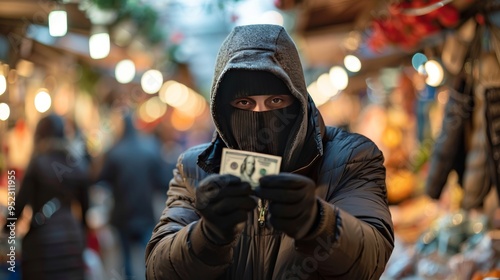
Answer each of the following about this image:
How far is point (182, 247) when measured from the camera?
9.77 feet

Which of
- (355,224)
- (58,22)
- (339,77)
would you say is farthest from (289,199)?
(339,77)

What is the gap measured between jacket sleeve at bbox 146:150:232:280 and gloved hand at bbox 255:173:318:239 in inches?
11.6

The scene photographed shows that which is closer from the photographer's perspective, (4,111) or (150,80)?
(4,111)

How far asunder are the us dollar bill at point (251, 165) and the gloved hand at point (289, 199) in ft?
0.24

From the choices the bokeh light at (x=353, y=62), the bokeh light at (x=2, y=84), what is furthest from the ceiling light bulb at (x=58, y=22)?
the bokeh light at (x=353, y=62)

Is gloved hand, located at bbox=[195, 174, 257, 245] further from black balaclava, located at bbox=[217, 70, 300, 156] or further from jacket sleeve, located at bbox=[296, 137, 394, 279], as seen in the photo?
black balaclava, located at bbox=[217, 70, 300, 156]

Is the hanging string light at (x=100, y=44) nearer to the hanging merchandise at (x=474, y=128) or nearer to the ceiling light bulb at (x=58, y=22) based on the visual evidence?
the ceiling light bulb at (x=58, y=22)

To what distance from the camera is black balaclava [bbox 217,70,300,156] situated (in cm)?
318

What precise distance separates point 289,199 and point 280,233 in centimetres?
57

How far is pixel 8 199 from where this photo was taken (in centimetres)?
756

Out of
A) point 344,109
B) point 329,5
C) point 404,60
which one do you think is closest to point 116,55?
point 329,5

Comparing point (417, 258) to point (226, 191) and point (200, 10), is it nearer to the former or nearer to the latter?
point (200, 10)

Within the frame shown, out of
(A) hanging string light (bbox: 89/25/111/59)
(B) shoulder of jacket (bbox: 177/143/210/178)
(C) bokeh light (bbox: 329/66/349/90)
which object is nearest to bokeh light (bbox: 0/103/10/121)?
(A) hanging string light (bbox: 89/25/111/59)

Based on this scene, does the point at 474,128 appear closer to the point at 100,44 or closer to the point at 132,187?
the point at 100,44
